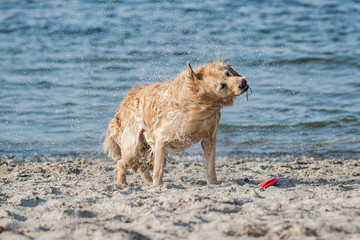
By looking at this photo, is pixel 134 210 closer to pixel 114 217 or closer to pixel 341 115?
pixel 114 217

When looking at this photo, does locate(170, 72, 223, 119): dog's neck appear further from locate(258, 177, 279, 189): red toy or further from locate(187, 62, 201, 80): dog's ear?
locate(258, 177, 279, 189): red toy

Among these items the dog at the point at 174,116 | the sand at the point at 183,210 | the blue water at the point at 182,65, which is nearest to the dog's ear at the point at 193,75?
the dog at the point at 174,116

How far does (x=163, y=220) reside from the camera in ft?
12.9

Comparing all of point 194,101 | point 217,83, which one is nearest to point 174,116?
point 194,101

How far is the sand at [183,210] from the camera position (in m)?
3.66

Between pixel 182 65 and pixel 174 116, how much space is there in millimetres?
6865

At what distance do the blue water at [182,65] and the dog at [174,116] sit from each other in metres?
2.53

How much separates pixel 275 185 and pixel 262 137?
3.19 m

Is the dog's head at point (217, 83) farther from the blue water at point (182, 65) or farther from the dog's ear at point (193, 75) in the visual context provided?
the blue water at point (182, 65)

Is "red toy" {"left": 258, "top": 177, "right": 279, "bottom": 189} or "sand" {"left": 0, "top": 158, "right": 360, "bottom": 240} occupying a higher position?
"sand" {"left": 0, "top": 158, "right": 360, "bottom": 240}

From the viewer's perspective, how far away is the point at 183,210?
4.32m

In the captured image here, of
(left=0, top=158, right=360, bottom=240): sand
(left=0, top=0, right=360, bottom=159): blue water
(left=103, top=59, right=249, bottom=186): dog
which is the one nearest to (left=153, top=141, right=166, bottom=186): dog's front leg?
(left=103, top=59, right=249, bottom=186): dog

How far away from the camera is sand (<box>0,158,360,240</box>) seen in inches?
144

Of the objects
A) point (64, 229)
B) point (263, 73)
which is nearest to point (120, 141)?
point (64, 229)
